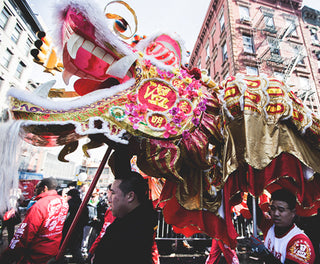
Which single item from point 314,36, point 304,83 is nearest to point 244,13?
point 314,36

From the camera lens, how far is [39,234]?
2.18m

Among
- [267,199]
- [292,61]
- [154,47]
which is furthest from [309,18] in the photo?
[154,47]

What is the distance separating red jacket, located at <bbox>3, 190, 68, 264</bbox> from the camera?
2062 millimetres

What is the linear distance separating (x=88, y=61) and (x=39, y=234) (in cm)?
207

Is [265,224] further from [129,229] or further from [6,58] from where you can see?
[6,58]

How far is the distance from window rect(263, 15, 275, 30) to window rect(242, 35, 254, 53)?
1431mm

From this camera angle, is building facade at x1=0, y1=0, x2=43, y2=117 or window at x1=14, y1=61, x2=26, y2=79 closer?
building facade at x1=0, y1=0, x2=43, y2=117

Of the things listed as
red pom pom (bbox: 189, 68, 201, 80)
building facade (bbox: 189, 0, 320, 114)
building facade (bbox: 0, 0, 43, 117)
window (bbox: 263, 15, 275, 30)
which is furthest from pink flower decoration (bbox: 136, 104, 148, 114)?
window (bbox: 263, 15, 275, 30)

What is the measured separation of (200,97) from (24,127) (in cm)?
137

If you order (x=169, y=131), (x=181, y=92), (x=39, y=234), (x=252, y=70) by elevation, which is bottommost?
(x=39, y=234)

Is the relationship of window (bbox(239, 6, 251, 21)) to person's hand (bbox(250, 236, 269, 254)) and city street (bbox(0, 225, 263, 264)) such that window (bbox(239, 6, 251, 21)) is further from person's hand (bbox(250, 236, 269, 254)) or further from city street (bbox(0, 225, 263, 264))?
person's hand (bbox(250, 236, 269, 254))

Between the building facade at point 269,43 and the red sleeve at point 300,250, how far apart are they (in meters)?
12.6

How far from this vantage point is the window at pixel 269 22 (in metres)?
13.8

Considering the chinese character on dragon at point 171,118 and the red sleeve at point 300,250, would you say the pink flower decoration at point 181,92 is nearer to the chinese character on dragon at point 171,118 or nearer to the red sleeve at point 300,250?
the chinese character on dragon at point 171,118
